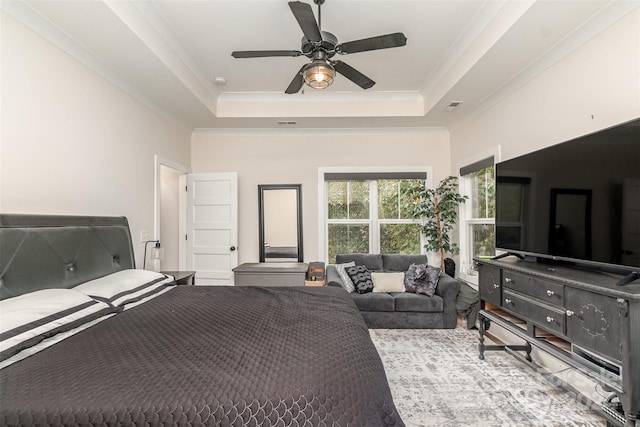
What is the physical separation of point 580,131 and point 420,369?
7.63 ft

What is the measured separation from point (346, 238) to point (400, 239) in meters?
0.85

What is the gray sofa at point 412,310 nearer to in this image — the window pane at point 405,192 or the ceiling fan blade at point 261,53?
the window pane at point 405,192

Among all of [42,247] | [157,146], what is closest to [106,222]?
[42,247]

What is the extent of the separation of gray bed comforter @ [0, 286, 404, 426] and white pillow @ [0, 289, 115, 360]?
0.10 meters

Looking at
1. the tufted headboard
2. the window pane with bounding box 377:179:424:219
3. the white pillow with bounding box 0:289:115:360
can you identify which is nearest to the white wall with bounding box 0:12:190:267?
the tufted headboard

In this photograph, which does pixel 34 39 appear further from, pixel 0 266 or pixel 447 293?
pixel 447 293

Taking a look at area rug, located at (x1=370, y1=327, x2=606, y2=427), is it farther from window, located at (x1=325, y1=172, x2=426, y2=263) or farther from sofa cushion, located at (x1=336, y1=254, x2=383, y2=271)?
window, located at (x1=325, y1=172, x2=426, y2=263)

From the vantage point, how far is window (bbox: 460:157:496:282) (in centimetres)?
386

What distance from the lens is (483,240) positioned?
13.3 feet

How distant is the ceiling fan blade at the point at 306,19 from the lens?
5.81ft

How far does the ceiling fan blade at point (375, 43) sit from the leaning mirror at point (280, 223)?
2.80m

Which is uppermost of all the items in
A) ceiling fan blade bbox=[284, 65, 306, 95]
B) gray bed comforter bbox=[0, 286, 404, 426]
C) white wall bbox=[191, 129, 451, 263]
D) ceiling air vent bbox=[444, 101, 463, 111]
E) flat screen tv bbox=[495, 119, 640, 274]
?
ceiling air vent bbox=[444, 101, 463, 111]

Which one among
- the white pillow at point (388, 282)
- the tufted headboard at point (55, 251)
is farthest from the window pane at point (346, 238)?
the tufted headboard at point (55, 251)

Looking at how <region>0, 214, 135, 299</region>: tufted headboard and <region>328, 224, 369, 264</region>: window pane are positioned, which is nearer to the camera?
<region>0, 214, 135, 299</region>: tufted headboard
